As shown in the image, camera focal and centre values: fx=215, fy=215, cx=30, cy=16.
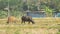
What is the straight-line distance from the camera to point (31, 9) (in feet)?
131

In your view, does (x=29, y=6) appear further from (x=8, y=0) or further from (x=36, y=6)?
(x=8, y=0)

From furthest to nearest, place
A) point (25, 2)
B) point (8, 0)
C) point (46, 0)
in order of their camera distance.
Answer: point (25, 2) → point (46, 0) → point (8, 0)

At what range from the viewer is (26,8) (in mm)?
41562

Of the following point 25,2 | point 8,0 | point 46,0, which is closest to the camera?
point 8,0

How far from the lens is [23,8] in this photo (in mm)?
40750

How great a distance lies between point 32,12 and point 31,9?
592 mm

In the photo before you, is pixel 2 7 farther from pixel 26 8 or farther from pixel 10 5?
pixel 26 8

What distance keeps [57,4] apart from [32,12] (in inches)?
191

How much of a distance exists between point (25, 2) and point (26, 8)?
Result: 180cm

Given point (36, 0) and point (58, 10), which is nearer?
point (58, 10)

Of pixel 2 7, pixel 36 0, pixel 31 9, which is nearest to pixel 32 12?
pixel 31 9

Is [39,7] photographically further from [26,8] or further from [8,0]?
[8,0]

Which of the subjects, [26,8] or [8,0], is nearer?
[8,0]

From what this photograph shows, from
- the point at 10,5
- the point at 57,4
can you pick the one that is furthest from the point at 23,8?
the point at 57,4
